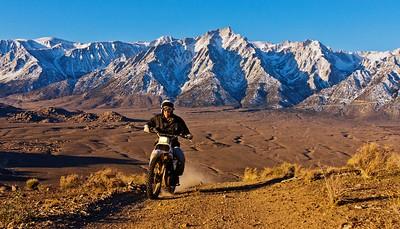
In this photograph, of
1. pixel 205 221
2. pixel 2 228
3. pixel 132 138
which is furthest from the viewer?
pixel 132 138

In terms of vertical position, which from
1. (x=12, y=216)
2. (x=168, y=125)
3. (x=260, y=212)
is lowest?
(x=12, y=216)

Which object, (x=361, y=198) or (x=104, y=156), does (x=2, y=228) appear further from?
(x=104, y=156)

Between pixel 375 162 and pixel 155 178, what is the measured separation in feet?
21.7

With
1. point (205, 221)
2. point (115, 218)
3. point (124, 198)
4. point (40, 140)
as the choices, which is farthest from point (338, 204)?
point (40, 140)

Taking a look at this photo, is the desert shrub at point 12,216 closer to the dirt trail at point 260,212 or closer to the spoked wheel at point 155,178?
the dirt trail at point 260,212

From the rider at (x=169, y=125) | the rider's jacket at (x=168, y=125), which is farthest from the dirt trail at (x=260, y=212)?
the rider's jacket at (x=168, y=125)

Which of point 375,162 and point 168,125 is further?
point 375,162

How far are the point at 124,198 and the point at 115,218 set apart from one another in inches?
107

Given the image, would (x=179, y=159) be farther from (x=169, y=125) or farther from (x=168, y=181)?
(x=169, y=125)

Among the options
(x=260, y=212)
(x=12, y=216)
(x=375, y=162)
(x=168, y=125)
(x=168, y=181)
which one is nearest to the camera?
(x=12, y=216)

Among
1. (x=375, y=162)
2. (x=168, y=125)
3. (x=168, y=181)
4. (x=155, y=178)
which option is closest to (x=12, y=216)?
(x=155, y=178)

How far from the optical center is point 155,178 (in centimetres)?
1228

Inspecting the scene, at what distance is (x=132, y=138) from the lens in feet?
334

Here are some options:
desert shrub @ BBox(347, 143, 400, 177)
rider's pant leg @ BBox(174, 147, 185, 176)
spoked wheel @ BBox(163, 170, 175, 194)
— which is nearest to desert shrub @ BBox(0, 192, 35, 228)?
spoked wheel @ BBox(163, 170, 175, 194)
